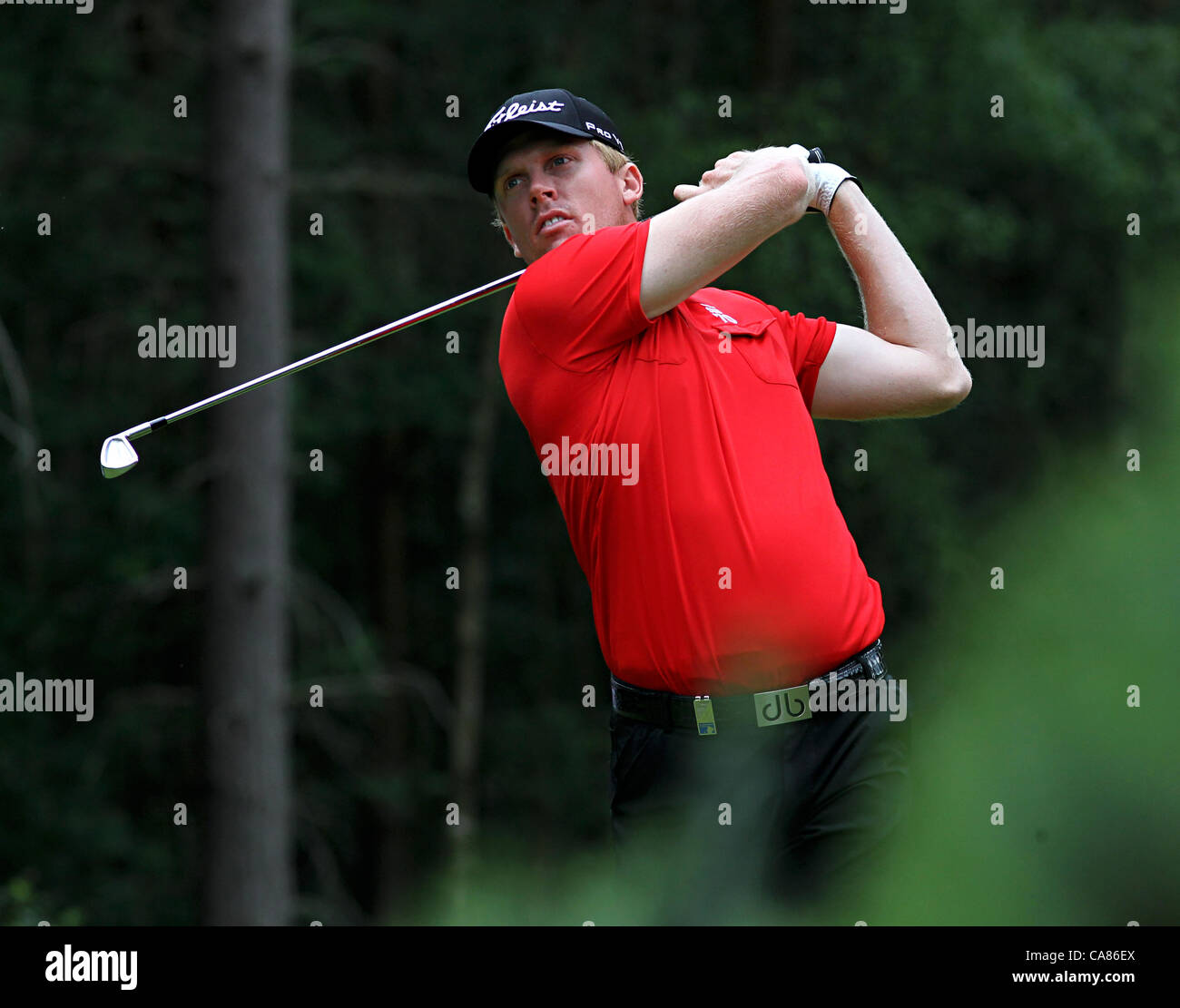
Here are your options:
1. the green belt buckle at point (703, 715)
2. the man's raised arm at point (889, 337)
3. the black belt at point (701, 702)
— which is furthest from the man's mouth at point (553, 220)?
the green belt buckle at point (703, 715)

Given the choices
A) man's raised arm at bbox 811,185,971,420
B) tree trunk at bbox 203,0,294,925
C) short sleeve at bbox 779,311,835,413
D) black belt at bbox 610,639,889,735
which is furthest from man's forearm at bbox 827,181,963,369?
tree trunk at bbox 203,0,294,925

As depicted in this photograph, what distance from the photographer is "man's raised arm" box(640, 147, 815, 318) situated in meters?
2.35

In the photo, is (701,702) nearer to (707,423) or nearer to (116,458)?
(707,423)

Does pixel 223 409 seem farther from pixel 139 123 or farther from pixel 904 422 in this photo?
pixel 904 422

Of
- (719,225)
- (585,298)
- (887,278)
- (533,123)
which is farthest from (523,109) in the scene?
(887,278)

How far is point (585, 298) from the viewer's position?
8.18 ft

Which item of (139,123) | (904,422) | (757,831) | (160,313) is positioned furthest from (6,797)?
(757,831)

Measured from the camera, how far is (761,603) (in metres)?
2.32

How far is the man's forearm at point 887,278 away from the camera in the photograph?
2.61 metres

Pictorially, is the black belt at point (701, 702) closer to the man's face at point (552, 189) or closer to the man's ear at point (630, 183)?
the man's face at point (552, 189)

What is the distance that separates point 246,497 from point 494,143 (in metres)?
5.27

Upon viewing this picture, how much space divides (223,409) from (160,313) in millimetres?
3623

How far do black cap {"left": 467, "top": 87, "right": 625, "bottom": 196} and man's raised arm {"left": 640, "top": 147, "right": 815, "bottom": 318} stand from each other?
42cm

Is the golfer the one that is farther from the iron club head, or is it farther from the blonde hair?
the iron club head
